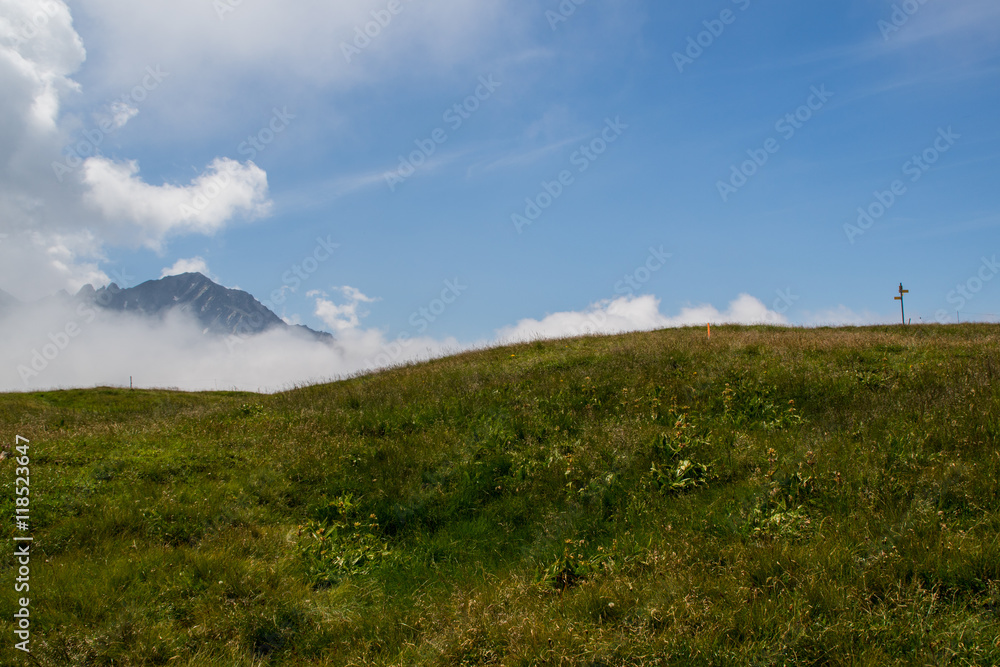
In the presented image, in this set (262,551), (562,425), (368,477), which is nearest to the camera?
(262,551)

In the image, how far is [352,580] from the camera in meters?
6.22

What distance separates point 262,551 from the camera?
676 centimetres

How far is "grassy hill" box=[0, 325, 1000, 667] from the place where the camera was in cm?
427

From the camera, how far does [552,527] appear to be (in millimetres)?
6879

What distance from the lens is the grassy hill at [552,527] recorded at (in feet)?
14.0

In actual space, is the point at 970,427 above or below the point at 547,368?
below

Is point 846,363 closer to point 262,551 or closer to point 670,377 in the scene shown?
point 670,377

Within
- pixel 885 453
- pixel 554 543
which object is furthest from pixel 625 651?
pixel 885 453

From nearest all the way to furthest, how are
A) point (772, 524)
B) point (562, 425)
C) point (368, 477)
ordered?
point (772, 524) < point (368, 477) < point (562, 425)

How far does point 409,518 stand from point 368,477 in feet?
4.61

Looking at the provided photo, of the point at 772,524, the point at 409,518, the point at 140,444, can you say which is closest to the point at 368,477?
the point at 409,518

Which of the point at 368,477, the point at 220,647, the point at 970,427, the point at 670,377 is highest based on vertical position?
the point at 670,377

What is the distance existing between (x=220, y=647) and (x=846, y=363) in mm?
13689

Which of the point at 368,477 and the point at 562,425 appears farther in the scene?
the point at 562,425
